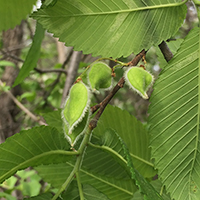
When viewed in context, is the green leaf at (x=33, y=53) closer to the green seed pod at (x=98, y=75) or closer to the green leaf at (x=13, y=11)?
the green leaf at (x=13, y=11)

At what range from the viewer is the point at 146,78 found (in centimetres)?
91

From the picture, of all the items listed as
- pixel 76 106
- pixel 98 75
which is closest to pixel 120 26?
pixel 98 75

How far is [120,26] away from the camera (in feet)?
2.93

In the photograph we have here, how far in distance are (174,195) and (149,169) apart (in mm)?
385

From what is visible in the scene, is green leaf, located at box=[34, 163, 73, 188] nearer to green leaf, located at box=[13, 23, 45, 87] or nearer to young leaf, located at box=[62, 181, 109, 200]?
young leaf, located at box=[62, 181, 109, 200]

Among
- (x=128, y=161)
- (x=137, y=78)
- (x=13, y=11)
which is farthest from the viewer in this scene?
(x=13, y=11)

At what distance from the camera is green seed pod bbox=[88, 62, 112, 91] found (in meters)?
0.91

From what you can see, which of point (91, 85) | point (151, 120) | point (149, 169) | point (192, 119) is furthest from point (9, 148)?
point (149, 169)

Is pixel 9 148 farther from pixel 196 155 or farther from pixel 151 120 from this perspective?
pixel 196 155

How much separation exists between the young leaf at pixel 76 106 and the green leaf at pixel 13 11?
35 cm

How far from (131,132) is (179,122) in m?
0.35

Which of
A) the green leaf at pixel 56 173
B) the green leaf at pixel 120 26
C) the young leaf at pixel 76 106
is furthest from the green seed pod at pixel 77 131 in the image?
the green leaf at pixel 56 173

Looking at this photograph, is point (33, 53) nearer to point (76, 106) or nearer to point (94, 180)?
point (76, 106)

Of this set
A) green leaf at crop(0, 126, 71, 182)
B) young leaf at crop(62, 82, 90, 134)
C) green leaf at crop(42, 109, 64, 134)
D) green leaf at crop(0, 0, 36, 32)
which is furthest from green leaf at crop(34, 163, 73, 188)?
green leaf at crop(0, 0, 36, 32)
